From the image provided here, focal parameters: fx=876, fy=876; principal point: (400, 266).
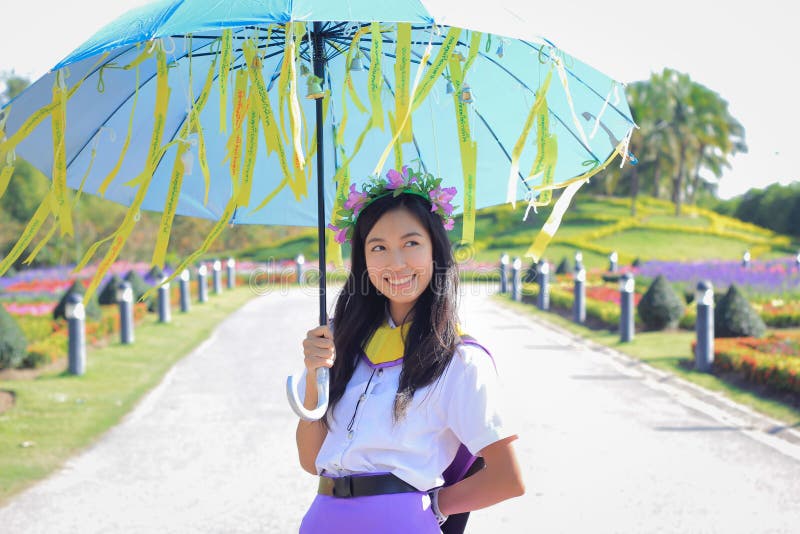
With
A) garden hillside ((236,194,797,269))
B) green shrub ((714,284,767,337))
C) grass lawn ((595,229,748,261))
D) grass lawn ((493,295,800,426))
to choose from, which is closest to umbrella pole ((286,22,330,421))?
grass lawn ((493,295,800,426))

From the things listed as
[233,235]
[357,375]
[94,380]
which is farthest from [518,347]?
[233,235]

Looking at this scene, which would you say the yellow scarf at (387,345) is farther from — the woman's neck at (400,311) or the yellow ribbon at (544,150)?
the yellow ribbon at (544,150)

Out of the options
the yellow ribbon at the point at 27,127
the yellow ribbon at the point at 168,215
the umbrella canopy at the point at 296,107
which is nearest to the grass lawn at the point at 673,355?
the umbrella canopy at the point at 296,107

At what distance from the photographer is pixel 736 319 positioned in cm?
1177

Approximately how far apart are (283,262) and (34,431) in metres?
34.1

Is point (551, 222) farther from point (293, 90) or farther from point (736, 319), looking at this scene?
point (736, 319)

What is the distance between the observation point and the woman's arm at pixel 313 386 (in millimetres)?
2342

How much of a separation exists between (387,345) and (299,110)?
2.25ft

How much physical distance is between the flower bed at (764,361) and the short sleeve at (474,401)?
657 cm

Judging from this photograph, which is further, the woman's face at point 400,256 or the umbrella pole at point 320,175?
the umbrella pole at point 320,175

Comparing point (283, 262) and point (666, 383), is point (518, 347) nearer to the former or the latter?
point (666, 383)

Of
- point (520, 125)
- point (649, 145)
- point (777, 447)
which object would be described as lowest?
point (777, 447)

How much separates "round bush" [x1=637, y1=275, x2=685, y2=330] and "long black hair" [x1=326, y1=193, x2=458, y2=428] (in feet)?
39.5

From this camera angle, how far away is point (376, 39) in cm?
237
